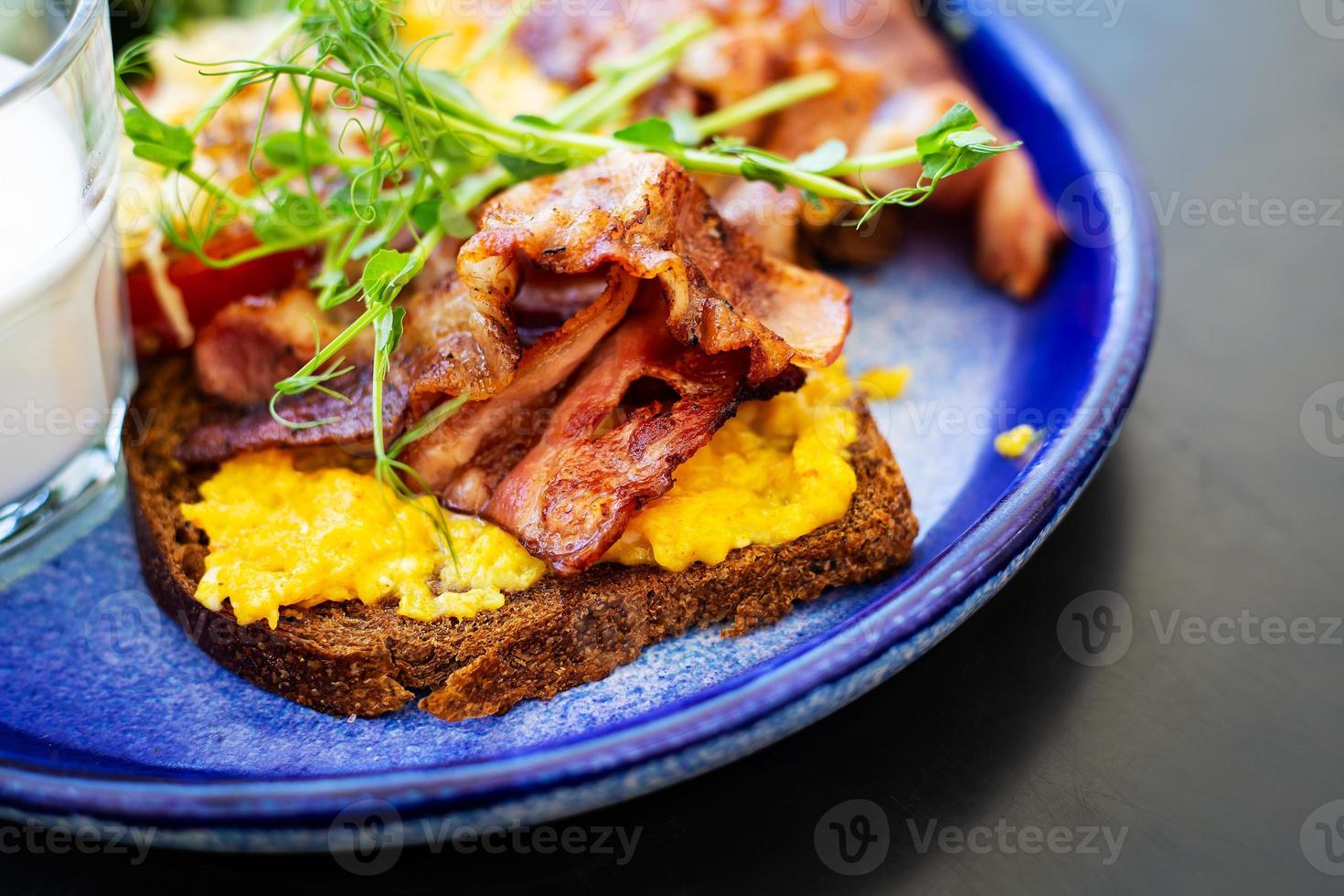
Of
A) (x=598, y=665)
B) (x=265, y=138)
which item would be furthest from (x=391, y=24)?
(x=598, y=665)

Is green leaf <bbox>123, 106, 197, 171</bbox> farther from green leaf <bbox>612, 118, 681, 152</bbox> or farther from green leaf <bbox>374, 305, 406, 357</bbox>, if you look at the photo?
green leaf <bbox>612, 118, 681, 152</bbox>

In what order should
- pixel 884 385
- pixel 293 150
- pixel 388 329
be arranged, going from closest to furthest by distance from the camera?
pixel 388 329, pixel 293 150, pixel 884 385

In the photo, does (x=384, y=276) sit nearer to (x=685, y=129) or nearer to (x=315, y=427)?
(x=315, y=427)

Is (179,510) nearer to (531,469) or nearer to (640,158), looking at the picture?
(531,469)

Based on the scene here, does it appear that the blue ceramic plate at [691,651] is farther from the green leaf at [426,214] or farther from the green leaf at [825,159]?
the green leaf at [426,214]

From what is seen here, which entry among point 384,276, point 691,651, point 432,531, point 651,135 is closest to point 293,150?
point 384,276

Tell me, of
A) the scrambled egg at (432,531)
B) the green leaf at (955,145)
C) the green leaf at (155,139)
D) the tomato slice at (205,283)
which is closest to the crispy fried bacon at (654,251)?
the scrambled egg at (432,531)

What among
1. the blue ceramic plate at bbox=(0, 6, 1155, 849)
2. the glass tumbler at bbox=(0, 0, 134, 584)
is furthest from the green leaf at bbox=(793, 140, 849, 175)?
the glass tumbler at bbox=(0, 0, 134, 584)
